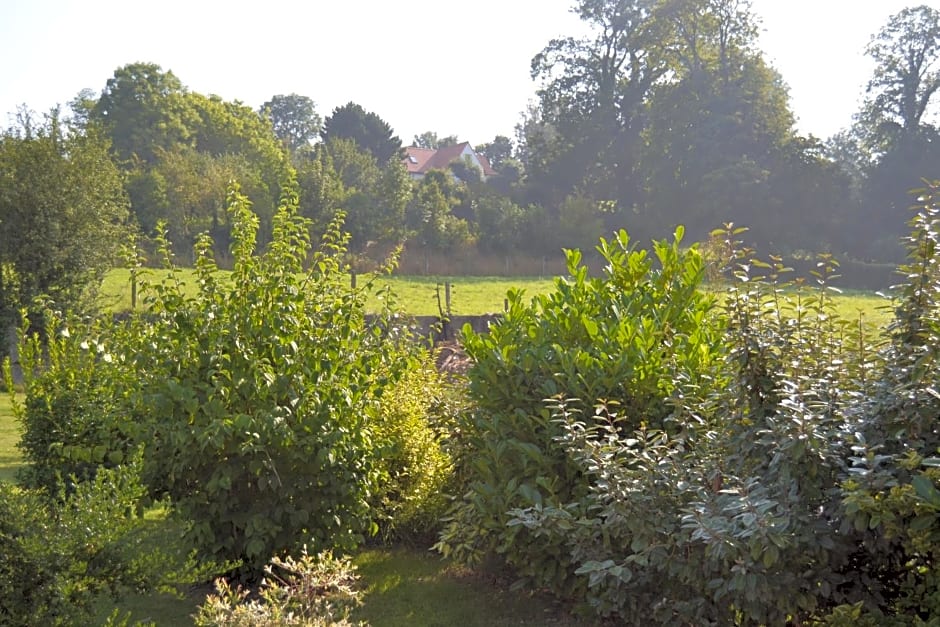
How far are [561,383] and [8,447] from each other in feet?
30.6

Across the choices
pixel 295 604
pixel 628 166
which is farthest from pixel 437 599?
pixel 628 166

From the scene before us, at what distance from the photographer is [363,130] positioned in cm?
5647

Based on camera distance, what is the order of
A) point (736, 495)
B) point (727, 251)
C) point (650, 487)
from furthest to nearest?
point (727, 251)
point (650, 487)
point (736, 495)

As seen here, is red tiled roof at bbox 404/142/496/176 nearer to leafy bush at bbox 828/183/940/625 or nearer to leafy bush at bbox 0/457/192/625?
leafy bush at bbox 0/457/192/625

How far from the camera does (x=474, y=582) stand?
237 inches

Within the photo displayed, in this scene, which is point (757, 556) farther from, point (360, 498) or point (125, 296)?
point (125, 296)

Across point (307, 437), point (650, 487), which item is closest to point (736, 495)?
point (650, 487)

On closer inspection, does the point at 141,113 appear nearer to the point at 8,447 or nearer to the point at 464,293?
the point at 464,293

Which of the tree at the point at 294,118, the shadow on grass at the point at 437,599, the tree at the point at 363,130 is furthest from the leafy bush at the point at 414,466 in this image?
the tree at the point at 294,118

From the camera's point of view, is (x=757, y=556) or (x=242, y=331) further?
(x=242, y=331)

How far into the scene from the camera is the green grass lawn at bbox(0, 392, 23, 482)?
9531mm

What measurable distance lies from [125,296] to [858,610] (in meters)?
24.1

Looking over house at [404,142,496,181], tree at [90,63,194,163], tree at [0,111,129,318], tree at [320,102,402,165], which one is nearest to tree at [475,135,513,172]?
house at [404,142,496,181]

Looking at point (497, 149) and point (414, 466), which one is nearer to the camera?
point (414, 466)
